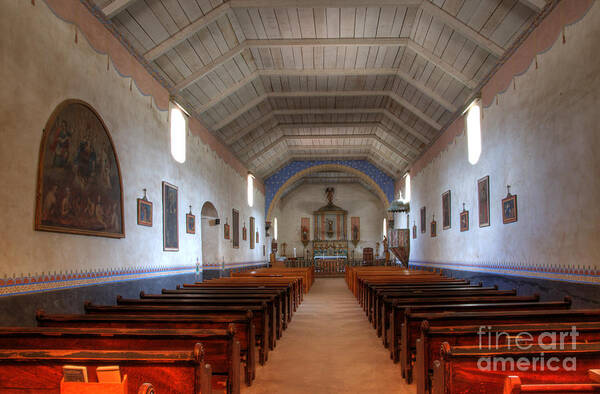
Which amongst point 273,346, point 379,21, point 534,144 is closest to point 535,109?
point 534,144

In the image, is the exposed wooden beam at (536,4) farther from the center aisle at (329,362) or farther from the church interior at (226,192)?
the center aisle at (329,362)

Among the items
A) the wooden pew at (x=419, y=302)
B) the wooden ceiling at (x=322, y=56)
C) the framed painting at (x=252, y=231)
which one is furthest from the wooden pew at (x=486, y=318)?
the framed painting at (x=252, y=231)

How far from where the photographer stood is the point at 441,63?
923 centimetres

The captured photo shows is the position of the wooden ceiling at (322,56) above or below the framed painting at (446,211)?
above

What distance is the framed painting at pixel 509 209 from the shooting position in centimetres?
761

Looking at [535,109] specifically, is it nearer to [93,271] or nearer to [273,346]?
[273,346]

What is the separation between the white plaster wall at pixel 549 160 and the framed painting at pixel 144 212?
646cm

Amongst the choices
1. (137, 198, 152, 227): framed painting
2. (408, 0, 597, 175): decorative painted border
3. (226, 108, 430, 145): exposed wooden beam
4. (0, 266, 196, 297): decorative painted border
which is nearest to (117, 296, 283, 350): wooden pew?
(0, 266, 196, 297): decorative painted border

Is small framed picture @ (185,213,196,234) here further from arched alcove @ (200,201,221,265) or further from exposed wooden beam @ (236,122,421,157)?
exposed wooden beam @ (236,122,421,157)

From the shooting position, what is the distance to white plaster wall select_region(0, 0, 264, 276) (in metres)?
4.50

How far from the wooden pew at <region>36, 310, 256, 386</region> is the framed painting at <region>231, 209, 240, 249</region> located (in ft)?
34.3

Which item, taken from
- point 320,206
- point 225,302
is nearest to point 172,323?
point 225,302

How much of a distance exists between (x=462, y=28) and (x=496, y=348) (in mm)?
6691

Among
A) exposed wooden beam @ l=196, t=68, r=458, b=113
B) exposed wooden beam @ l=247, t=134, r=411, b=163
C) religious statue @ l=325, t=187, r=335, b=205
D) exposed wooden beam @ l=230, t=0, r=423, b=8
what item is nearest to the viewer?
exposed wooden beam @ l=230, t=0, r=423, b=8
